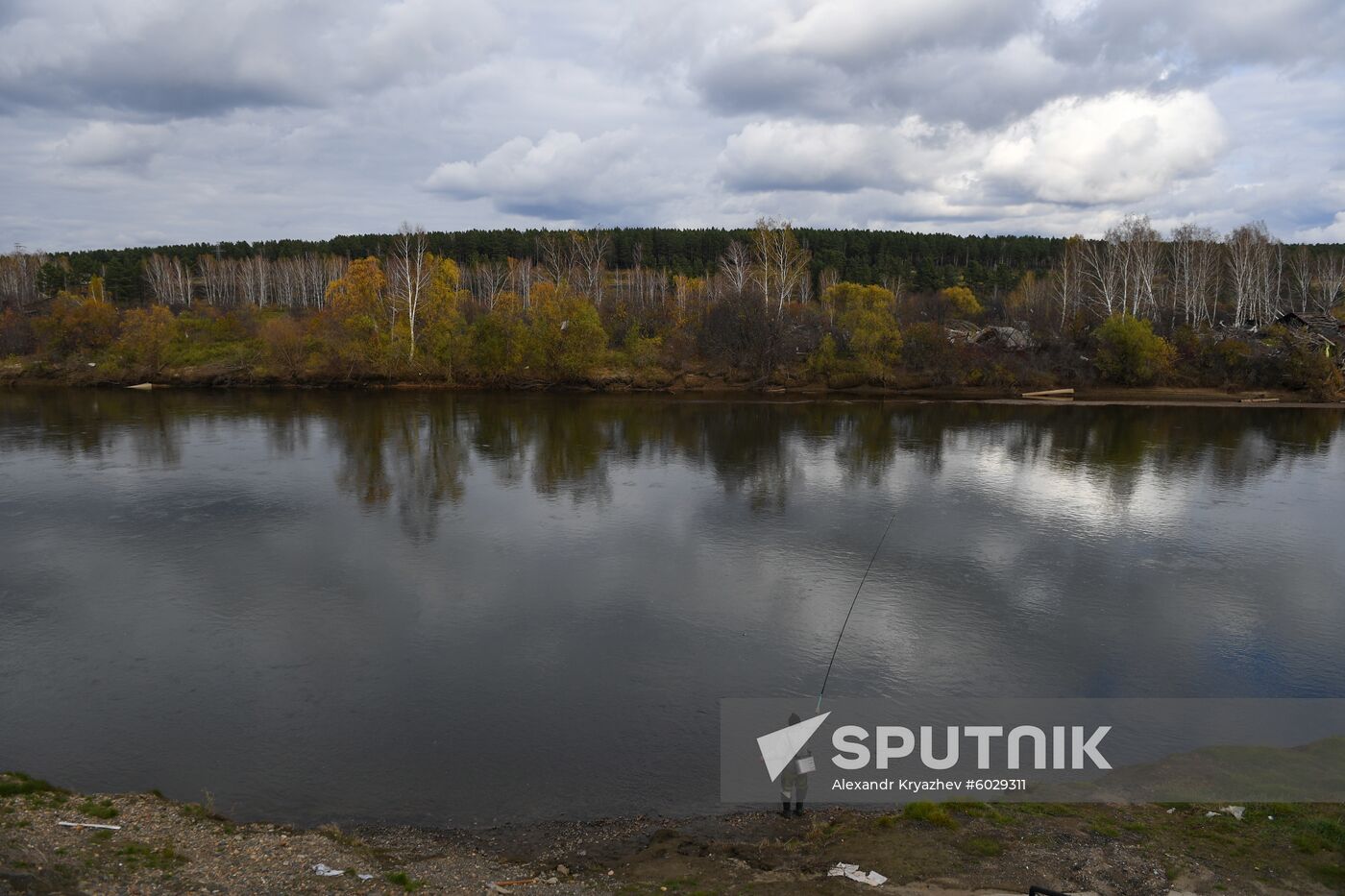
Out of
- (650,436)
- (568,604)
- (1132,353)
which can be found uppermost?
(1132,353)

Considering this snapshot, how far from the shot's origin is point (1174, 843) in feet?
26.8

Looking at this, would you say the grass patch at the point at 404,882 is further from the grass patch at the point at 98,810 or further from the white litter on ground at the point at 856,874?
the white litter on ground at the point at 856,874

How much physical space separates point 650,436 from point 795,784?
93.8 feet

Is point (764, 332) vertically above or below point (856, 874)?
above

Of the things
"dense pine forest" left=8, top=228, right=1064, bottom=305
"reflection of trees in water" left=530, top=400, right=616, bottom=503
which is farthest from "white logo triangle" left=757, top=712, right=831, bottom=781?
"dense pine forest" left=8, top=228, right=1064, bottom=305

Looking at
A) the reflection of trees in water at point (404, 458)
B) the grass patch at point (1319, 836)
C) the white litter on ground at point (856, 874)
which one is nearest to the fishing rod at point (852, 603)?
the white litter on ground at point (856, 874)

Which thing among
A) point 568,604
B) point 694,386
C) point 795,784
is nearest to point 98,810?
point 795,784

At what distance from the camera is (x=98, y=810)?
895 centimetres

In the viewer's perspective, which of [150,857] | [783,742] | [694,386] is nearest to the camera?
[150,857]

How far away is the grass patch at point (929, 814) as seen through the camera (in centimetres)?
875

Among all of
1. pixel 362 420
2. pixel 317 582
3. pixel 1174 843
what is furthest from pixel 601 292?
pixel 1174 843

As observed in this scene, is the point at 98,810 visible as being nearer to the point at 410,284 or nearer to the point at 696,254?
the point at 410,284

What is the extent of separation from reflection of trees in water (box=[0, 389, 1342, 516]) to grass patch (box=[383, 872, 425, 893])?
13919 mm

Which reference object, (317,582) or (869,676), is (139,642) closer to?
(317,582)
